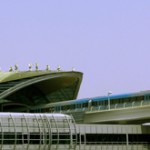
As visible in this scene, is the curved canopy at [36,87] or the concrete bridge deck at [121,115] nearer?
the concrete bridge deck at [121,115]

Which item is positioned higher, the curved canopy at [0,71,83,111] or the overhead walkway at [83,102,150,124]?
the curved canopy at [0,71,83,111]

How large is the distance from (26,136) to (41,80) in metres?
33.6

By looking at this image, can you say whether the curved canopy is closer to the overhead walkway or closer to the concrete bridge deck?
the overhead walkway

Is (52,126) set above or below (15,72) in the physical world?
below

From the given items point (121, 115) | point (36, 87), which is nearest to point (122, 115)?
point (121, 115)

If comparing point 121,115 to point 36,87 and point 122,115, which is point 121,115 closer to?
point 122,115

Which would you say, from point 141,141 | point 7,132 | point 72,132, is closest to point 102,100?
point 141,141

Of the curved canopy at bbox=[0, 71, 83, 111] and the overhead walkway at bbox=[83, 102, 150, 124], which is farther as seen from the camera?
the curved canopy at bbox=[0, 71, 83, 111]

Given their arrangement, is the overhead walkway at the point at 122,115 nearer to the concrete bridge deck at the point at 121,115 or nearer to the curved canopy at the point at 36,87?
the concrete bridge deck at the point at 121,115

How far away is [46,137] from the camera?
59469 millimetres

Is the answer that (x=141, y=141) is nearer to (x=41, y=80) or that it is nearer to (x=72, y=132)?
(x=72, y=132)

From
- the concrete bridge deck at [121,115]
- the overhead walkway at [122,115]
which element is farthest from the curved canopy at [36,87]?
the concrete bridge deck at [121,115]

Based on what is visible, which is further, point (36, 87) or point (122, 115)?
point (36, 87)

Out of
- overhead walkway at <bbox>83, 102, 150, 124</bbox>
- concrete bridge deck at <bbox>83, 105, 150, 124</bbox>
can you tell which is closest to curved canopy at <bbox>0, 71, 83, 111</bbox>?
overhead walkway at <bbox>83, 102, 150, 124</bbox>
